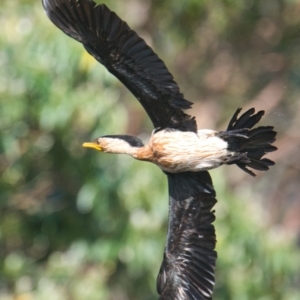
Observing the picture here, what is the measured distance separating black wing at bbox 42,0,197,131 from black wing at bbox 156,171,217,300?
0.47 metres

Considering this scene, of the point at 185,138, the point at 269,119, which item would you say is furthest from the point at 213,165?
the point at 269,119

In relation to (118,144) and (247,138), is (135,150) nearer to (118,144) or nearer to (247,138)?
(118,144)

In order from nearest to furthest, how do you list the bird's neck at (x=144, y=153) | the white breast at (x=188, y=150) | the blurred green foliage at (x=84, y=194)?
the white breast at (x=188, y=150), the bird's neck at (x=144, y=153), the blurred green foliage at (x=84, y=194)

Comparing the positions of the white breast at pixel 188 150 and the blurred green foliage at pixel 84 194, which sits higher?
the blurred green foliage at pixel 84 194

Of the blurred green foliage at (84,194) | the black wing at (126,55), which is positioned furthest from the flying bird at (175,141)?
the blurred green foliage at (84,194)

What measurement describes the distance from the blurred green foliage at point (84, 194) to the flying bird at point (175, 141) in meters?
2.11

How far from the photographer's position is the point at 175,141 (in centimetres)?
580

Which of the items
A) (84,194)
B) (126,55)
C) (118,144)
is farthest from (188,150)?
(84,194)

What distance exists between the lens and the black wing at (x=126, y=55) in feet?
18.3

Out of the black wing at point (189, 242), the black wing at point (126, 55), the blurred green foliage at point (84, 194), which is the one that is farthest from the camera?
the blurred green foliage at point (84, 194)

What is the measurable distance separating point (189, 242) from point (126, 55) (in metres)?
1.29

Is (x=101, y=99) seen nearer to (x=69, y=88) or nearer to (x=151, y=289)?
(x=69, y=88)

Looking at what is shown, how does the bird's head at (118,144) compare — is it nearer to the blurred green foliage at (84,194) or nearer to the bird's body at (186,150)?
the bird's body at (186,150)

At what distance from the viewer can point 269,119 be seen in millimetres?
11203
